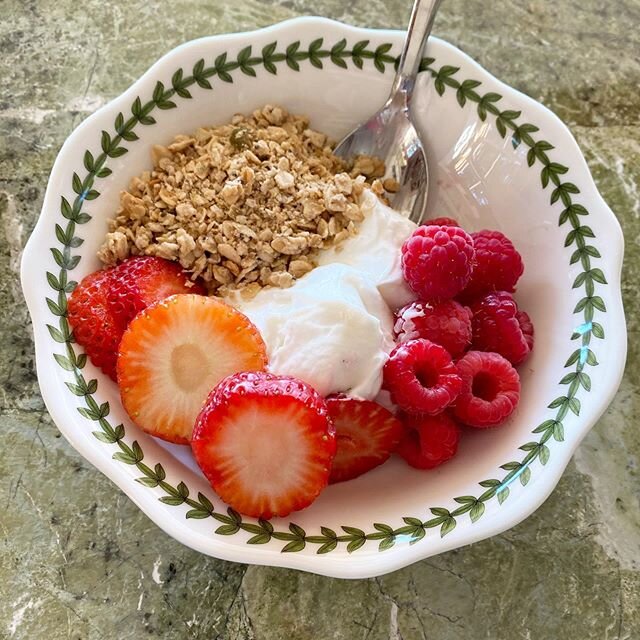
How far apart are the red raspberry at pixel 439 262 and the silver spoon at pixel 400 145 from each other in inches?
7.7

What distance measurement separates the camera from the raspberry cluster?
1.02m

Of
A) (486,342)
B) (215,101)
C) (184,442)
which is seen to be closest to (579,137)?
(486,342)

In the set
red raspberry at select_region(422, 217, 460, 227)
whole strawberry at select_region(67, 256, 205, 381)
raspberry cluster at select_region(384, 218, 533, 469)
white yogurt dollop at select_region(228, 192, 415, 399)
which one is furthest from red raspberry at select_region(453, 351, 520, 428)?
whole strawberry at select_region(67, 256, 205, 381)

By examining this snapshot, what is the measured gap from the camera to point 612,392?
996mm

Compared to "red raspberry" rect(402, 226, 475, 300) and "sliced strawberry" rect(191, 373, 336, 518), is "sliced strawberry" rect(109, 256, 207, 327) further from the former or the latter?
"red raspberry" rect(402, 226, 475, 300)

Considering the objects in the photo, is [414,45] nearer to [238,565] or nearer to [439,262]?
[439,262]

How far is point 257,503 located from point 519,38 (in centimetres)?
104

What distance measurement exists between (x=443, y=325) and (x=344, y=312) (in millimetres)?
136

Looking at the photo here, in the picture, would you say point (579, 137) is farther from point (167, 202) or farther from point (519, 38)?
point (167, 202)

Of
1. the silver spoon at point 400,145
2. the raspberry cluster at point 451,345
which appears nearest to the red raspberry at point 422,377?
the raspberry cluster at point 451,345

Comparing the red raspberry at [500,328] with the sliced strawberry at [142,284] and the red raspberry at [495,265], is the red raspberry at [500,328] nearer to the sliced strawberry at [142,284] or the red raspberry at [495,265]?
the red raspberry at [495,265]

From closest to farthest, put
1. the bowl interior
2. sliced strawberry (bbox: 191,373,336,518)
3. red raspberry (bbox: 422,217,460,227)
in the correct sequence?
sliced strawberry (bbox: 191,373,336,518), the bowl interior, red raspberry (bbox: 422,217,460,227)

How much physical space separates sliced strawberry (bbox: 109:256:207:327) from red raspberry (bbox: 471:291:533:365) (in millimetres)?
418

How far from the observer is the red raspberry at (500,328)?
1.08m
